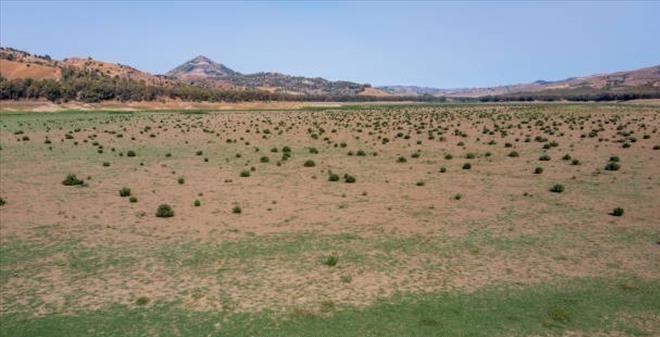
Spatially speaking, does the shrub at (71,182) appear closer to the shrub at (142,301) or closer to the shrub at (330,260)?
the shrub at (142,301)

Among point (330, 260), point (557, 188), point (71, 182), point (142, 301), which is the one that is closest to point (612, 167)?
point (557, 188)

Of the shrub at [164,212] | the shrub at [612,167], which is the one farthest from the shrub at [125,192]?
the shrub at [612,167]

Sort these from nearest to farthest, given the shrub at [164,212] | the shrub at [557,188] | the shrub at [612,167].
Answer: the shrub at [164,212] → the shrub at [557,188] → the shrub at [612,167]

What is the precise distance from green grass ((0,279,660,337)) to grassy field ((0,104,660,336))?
5cm

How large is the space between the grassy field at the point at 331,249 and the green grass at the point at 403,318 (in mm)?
51

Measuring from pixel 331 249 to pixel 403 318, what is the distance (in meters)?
6.16

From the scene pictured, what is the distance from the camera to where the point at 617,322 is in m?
12.4

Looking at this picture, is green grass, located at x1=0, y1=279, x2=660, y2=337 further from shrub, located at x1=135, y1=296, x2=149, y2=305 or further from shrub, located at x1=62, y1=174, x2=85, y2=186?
shrub, located at x1=62, y1=174, x2=85, y2=186

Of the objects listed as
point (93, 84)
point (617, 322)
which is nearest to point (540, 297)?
point (617, 322)

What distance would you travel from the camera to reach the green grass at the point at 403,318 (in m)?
12.1

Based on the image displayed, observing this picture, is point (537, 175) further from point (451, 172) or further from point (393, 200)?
point (393, 200)

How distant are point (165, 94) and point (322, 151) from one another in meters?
160

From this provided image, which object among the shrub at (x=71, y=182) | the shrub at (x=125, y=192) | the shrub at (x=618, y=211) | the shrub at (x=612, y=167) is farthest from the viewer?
the shrub at (x=612, y=167)

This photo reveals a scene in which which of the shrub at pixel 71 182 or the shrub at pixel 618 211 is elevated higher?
the shrub at pixel 71 182
